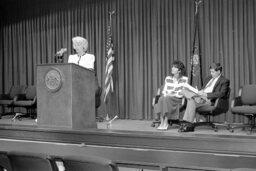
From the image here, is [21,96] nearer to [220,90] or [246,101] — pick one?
[220,90]

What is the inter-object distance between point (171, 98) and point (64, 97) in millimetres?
2065

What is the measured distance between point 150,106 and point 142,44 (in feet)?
4.13

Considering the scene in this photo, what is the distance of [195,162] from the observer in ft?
8.62

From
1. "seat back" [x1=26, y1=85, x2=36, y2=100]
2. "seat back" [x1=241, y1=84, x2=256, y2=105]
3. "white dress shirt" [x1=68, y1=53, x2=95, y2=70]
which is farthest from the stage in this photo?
"seat back" [x1=26, y1=85, x2=36, y2=100]

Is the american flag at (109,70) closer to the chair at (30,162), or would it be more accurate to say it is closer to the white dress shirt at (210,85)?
the white dress shirt at (210,85)

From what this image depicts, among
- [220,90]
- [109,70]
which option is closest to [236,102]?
[220,90]

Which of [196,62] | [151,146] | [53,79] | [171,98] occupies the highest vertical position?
[196,62]

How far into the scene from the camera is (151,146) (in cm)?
317

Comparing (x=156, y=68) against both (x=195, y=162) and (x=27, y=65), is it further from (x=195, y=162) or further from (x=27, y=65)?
(x=195, y=162)

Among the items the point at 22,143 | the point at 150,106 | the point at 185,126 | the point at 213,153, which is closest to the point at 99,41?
the point at 150,106

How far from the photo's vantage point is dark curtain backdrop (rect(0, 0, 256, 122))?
281 inches

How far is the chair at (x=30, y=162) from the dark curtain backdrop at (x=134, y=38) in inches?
211

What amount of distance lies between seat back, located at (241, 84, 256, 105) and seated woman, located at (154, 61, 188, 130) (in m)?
0.87

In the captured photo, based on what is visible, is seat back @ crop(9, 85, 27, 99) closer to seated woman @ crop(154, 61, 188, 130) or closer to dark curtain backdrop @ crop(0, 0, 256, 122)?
dark curtain backdrop @ crop(0, 0, 256, 122)
